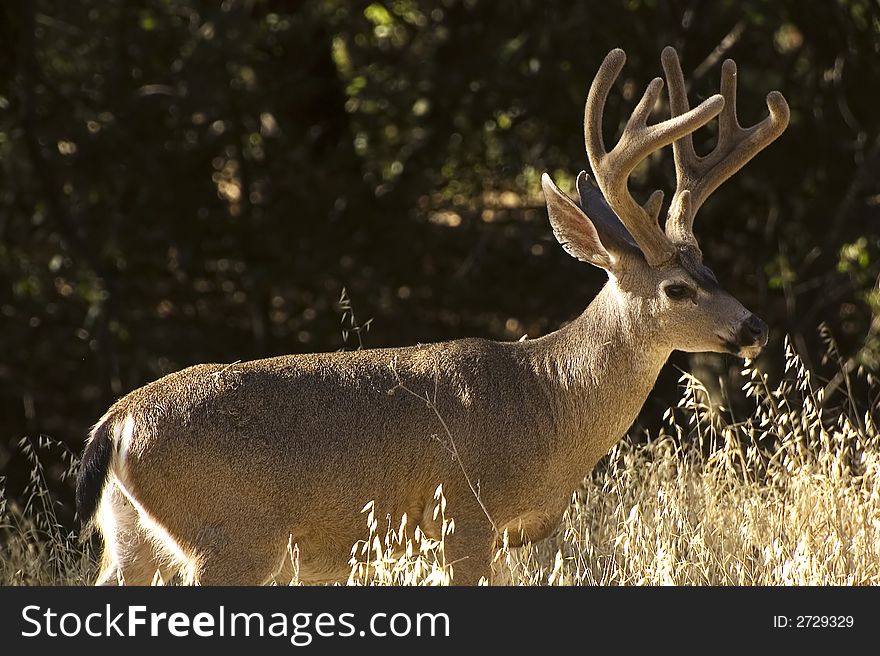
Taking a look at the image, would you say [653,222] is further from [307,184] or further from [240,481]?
[307,184]

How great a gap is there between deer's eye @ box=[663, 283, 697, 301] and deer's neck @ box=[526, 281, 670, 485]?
4.4 inches

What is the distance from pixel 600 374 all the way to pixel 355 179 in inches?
233

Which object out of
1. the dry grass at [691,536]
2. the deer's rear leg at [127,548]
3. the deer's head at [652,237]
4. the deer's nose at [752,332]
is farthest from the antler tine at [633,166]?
the deer's rear leg at [127,548]

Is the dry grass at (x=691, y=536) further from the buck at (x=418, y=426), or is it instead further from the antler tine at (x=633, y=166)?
the antler tine at (x=633, y=166)

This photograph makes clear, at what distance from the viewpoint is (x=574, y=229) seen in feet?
19.1

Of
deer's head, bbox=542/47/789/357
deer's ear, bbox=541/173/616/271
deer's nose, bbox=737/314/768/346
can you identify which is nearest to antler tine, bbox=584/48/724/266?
deer's head, bbox=542/47/789/357

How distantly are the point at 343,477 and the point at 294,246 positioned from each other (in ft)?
19.7

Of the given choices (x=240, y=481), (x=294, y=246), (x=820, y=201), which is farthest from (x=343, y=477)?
(x=820, y=201)

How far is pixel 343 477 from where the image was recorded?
5168mm

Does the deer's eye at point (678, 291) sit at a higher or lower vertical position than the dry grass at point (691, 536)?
higher

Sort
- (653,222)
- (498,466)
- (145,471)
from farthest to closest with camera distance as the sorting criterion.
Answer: (653,222) < (498,466) < (145,471)

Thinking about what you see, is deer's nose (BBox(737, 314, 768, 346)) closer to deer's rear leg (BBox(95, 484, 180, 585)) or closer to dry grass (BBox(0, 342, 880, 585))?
dry grass (BBox(0, 342, 880, 585))

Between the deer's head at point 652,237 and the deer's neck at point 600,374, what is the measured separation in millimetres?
58

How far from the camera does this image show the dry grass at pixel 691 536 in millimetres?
5168
